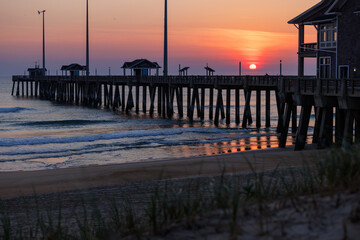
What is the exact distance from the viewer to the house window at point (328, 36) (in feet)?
80.2

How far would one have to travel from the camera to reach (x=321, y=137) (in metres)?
17.9

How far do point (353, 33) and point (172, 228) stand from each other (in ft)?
67.5

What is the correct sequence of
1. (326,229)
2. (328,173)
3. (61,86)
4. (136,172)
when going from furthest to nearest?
1. (61,86)
2. (136,172)
3. (328,173)
4. (326,229)

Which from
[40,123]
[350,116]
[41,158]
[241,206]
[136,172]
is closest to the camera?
[241,206]

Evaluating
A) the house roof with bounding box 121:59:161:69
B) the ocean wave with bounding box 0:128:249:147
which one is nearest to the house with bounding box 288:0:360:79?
the ocean wave with bounding box 0:128:249:147

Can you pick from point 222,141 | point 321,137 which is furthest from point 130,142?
point 321,137

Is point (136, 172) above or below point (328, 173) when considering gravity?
below

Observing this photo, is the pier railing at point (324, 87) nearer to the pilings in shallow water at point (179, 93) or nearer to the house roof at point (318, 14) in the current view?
the house roof at point (318, 14)

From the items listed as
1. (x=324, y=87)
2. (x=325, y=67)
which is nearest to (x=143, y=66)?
(x=325, y=67)

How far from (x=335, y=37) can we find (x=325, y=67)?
5.85ft

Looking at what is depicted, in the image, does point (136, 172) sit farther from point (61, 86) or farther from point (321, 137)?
point (61, 86)

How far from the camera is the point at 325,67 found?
2527 cm

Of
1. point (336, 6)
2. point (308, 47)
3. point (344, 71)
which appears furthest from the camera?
point (308, 47)

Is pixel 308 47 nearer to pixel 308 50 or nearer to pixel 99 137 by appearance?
pixel 308 50
